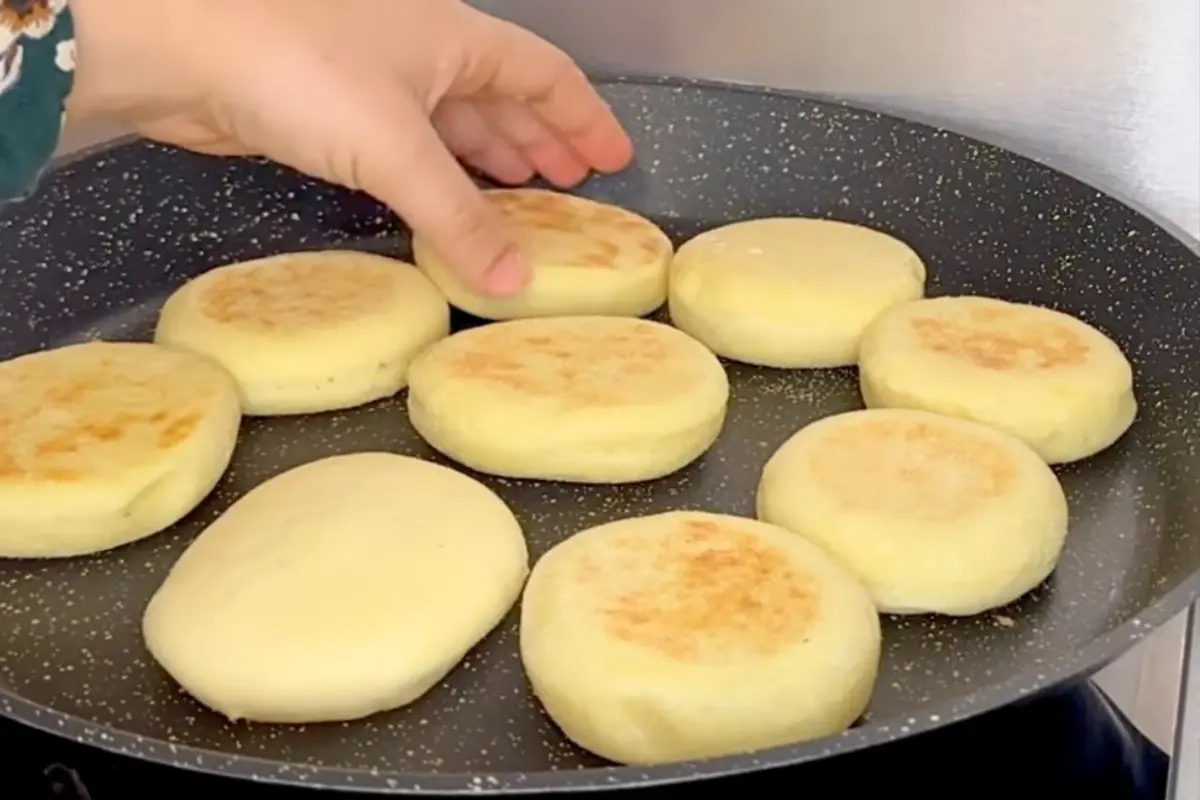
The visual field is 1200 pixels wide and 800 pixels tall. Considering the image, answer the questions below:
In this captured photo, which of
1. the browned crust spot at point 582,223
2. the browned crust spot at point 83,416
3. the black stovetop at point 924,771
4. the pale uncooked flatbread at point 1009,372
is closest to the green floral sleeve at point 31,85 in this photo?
the browned crust spot at point 83,416

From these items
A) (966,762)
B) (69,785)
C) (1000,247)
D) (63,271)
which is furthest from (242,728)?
(1000,247)

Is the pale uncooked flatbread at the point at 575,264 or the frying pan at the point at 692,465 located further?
the pale uncooked flatbread at the point at 575,264

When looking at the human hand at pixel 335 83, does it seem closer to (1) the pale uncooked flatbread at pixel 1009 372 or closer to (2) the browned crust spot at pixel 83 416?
(2) the browned crust spot at pixel 83 416

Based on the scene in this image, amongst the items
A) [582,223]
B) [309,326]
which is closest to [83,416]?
[309,326]

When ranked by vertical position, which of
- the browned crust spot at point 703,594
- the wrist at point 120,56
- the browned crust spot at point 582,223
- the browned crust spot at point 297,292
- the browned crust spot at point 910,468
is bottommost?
the browned crust spot at point 297,292

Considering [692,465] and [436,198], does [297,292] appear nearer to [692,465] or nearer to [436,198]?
Answer: [436,198]

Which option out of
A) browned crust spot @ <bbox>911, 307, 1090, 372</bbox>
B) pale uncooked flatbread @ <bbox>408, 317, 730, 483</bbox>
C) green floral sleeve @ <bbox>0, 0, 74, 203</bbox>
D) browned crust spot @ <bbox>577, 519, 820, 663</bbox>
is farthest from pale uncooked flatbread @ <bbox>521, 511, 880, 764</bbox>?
green floral sleeve @ <bbox>0, 0, 74, 203</bbox>

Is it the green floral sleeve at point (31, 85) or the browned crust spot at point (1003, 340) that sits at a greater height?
the green floral sleeve at point (31, 85)

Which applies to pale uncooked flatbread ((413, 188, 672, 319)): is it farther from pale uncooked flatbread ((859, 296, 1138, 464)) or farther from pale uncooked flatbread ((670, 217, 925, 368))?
pale uncooked flatbread ((859, 296, 1138, 464))

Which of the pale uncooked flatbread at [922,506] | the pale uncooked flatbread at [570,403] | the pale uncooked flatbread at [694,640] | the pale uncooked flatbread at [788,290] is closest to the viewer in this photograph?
the pale uncooked flatbread at [694,640]
